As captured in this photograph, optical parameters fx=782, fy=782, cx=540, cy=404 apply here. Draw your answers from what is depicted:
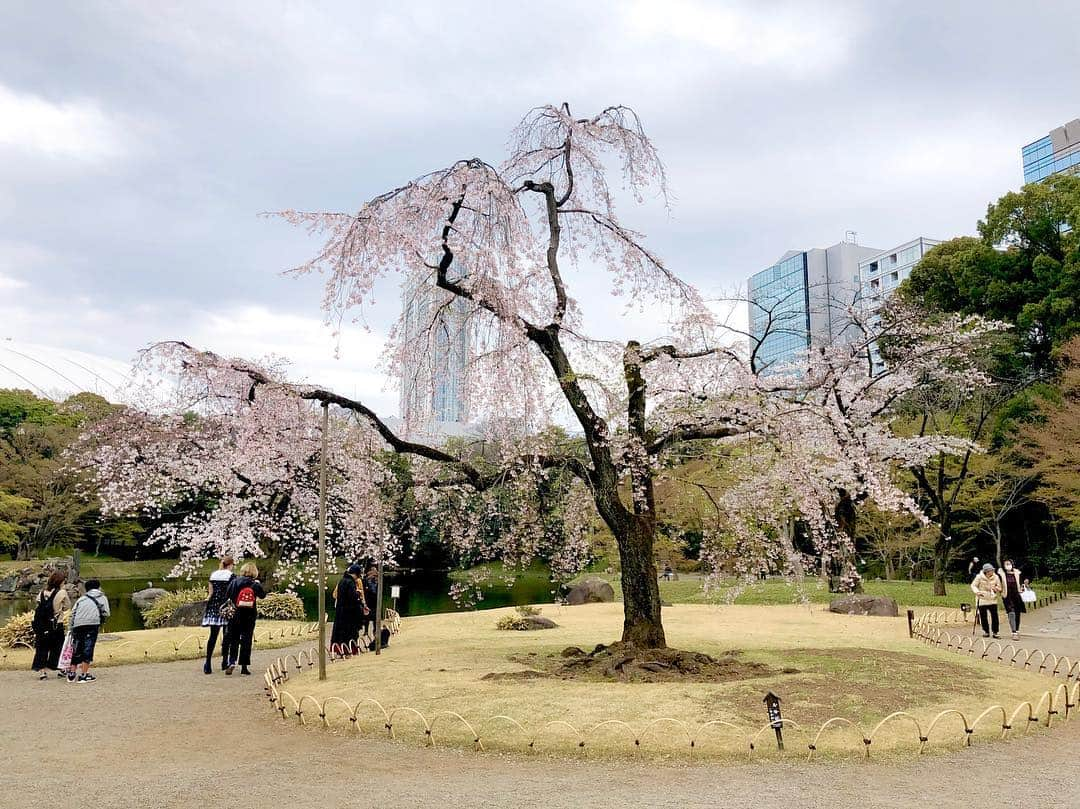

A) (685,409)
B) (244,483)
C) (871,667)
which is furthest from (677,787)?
(244,483)

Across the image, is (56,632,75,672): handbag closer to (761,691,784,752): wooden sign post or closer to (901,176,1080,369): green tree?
(761,691,784,752): wooden sign post

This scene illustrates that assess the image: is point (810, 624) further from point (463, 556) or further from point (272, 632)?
point (272, 632)

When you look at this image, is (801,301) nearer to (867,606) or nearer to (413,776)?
(867,606)

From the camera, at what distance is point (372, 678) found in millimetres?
9773

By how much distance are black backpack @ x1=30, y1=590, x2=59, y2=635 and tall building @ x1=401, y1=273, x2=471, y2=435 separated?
5.53 meters

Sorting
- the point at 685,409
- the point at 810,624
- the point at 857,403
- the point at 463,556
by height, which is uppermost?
the point at 857,403

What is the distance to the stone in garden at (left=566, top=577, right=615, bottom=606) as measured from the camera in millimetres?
24031

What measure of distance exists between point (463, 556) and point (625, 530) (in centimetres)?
342

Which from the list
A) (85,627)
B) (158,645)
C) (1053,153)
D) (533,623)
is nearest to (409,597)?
(533,623)

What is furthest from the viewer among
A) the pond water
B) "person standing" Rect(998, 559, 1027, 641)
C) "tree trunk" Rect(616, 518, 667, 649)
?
the pond water

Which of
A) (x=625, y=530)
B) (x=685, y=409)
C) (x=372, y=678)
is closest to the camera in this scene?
(x=372, y=678)

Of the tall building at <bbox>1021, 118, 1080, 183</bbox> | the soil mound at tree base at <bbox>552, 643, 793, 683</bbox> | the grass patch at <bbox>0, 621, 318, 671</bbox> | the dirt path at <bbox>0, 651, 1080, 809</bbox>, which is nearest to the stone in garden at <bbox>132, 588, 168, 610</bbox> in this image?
the grass patch at <bbox>0, 621, 318, 671</bbox>

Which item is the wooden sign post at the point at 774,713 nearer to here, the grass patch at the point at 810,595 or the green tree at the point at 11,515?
the grass patch at the point at 810,595

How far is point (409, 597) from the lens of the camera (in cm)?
3164
